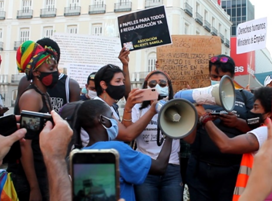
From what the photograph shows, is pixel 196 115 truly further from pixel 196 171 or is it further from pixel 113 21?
pixel 113 21

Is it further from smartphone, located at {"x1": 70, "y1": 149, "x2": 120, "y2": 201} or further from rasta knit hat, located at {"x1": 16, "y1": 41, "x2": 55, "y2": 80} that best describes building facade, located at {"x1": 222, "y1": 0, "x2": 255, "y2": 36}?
smartphone, located at {"x1": 70, "y1": 149, "x2": 120, "y2": 201}

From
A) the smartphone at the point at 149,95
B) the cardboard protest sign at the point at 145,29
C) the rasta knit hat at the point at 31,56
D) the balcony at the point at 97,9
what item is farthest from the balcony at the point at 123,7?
the smartphone at the point at 149,95

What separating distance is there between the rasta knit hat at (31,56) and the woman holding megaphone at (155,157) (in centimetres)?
97

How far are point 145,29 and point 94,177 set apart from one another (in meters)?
3.80

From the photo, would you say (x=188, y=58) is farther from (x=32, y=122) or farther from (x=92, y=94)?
(x=32, y=122)

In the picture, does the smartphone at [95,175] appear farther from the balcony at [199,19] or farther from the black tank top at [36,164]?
the balcony at [199,19]

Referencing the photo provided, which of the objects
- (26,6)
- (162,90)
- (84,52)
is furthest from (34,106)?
(26,6)

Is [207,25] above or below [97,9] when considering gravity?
below

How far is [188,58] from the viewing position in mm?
4898

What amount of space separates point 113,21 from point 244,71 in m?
19.1

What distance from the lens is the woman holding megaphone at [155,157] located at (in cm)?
335

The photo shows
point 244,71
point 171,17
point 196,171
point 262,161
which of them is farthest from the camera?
point 171,17

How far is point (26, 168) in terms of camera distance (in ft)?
9.87

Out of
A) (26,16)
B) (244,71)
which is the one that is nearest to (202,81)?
(244,71)
